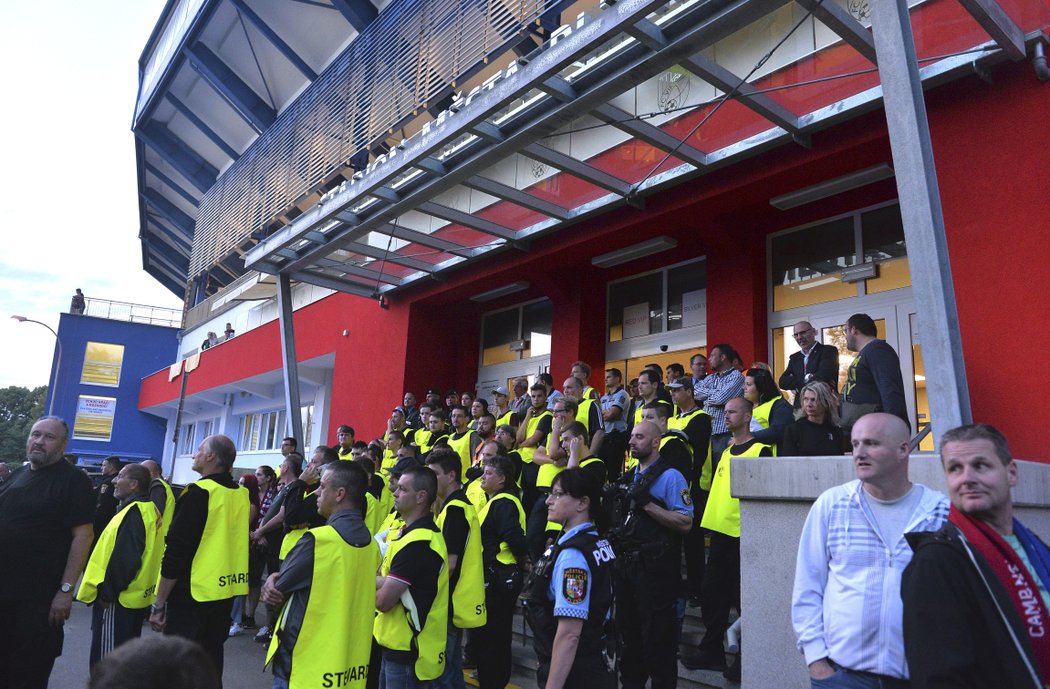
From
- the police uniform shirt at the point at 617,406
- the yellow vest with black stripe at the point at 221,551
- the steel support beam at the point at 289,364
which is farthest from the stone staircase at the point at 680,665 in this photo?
the steel support beam at the point at 289,364

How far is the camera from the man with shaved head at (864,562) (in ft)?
8.79

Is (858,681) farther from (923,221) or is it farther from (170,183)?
(170,183)

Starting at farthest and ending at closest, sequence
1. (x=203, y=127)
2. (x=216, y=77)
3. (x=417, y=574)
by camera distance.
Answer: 1. (x=203, y=127)
2. (x=216, y=77)
3. (x=417, y=574)

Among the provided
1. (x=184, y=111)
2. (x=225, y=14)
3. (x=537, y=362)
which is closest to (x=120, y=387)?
(x=184, y=111)

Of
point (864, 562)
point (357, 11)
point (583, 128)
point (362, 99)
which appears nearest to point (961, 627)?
point (864, 562)

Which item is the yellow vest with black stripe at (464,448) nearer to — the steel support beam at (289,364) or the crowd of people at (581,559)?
the crowd of people at (581,559)

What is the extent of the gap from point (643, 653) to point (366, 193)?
20.3ft

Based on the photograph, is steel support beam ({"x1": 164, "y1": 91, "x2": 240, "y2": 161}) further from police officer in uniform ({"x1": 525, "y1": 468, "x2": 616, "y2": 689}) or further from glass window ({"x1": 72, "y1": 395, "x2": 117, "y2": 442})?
police officer in uniform ({"x1": 525, "y1": 468, "x2": 616, "y2": 689})

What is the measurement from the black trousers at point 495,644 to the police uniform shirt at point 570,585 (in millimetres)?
2030

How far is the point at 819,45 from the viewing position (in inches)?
310

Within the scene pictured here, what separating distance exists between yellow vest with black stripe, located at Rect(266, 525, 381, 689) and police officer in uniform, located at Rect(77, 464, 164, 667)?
240 centimetres

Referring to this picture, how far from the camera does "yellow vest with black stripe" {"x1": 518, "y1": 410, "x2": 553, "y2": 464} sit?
8078mm

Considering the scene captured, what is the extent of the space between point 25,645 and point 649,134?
680 cm

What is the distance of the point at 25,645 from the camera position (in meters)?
4.57
